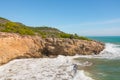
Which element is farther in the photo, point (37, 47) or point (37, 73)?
point (37, 47)

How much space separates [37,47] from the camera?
108ft

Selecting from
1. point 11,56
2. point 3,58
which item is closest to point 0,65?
point 3,58

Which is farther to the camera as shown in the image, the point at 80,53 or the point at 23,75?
the point at 80,53

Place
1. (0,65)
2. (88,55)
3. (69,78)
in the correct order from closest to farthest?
(69,78)
(0,65)
(88,55)

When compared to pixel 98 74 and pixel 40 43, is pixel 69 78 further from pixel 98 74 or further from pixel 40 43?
pixel 40 43

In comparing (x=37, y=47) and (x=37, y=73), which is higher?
(x=37, y=47)

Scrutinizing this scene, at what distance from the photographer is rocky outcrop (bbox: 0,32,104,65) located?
27.3m

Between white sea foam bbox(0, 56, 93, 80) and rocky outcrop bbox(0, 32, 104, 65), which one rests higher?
rocky outcrop bbox(0, 32, 104, 65)

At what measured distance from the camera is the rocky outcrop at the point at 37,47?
89.6 feet

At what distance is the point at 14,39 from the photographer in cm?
2903

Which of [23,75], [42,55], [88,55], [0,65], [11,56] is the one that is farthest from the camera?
[88,55]

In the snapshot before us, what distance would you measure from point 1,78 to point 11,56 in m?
9.02

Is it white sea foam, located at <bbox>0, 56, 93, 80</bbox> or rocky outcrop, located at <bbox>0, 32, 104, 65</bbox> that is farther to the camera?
rocky outcrop, located at <bbox>0, 32, 104, 65</bbox>

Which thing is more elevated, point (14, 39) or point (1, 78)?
point (14, 39)
